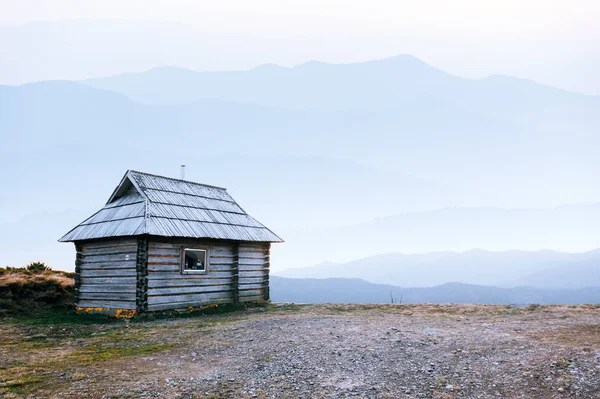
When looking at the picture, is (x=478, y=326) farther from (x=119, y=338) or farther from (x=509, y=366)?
(x=119, y=338)

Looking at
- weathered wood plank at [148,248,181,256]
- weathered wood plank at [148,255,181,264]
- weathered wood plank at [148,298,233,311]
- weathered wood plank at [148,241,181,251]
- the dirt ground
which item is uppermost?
weathered wood plank at [148,241,181,251]

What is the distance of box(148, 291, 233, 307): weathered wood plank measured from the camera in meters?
19.6

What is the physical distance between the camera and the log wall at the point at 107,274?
19703 millimetres

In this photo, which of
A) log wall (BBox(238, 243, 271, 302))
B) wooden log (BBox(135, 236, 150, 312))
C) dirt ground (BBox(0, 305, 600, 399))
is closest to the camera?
dirt ground (BBox(0, 305, 600, 399))

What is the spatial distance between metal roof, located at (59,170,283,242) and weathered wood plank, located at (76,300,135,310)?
2.90 m

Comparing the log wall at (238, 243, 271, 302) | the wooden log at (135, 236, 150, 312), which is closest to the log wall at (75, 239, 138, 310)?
the wooden log at (135, 236, 150, 312)

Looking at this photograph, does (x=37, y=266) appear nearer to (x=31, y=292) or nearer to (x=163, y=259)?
(x=31, y=292)

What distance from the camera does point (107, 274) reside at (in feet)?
68.3

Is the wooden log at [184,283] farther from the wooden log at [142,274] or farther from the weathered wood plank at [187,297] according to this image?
the weathered wood plank at [187,297]

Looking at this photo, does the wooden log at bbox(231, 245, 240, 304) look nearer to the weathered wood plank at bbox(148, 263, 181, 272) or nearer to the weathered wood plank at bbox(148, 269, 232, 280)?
the weathered wood plank at bbox(148, 269, 232, 280)

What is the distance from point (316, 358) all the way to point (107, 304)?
44.2 ft

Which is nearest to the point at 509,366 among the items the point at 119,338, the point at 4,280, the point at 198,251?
the point at 119,338

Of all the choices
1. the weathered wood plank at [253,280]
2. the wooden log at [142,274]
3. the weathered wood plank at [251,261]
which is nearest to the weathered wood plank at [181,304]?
Result: the wooden log at [142,274]

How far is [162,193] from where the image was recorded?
23.2m
